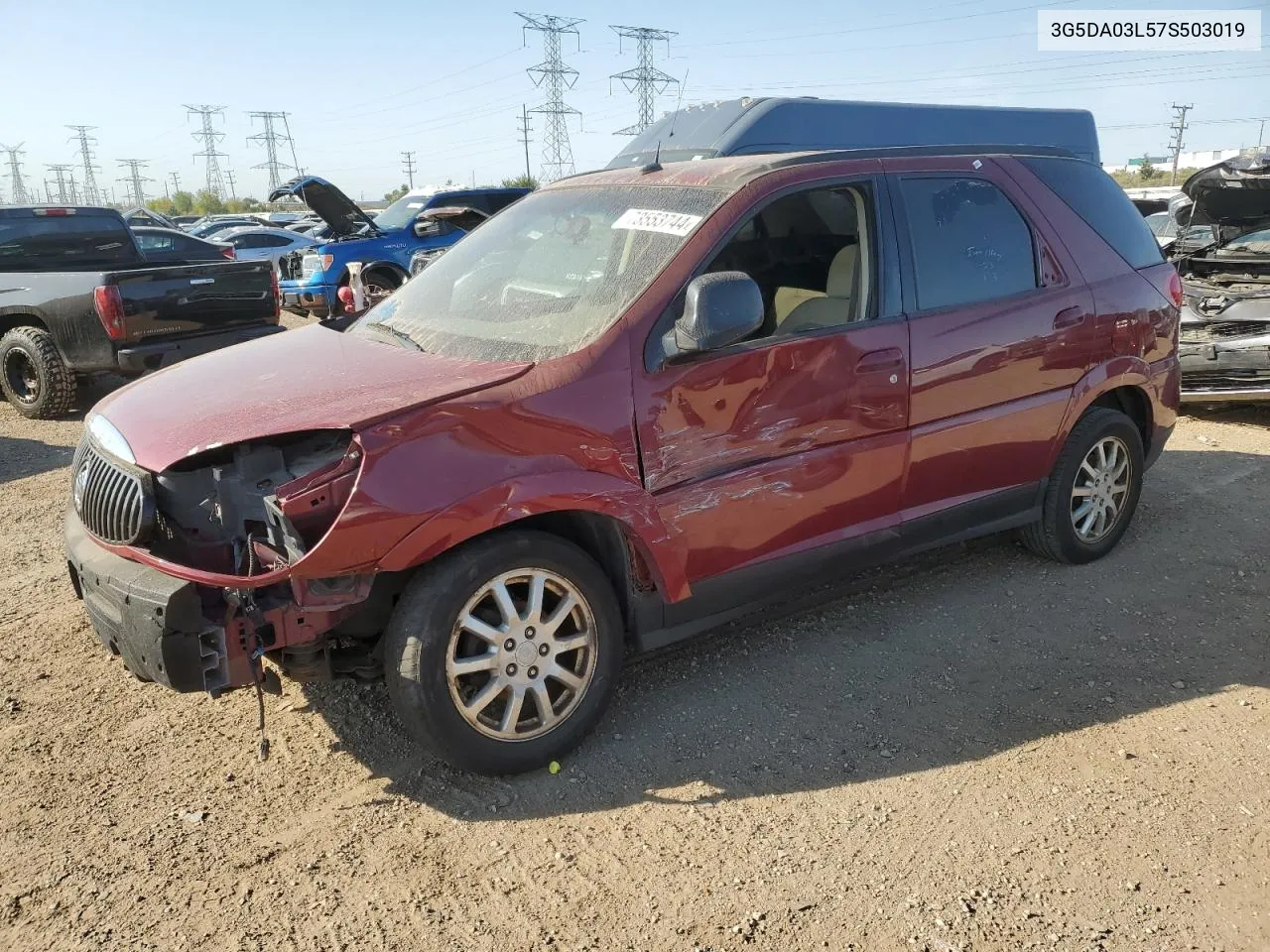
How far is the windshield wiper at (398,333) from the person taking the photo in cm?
348

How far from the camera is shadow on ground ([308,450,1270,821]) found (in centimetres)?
312

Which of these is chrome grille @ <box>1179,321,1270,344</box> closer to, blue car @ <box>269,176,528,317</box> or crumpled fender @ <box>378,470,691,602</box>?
crumpled fender @ <box>378,470,691,602</box>

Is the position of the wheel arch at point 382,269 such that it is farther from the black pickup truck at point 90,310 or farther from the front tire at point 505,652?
the front tire at point 505,652

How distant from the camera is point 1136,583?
14.9ft

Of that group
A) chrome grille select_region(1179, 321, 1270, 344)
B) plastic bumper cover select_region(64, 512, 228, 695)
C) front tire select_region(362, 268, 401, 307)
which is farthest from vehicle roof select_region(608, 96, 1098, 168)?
plastic bumper cover select_region(64, 512, 228, 695)

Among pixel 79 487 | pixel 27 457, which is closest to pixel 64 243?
pixel 27 457

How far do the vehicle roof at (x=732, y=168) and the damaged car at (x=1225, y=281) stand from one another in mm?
4288

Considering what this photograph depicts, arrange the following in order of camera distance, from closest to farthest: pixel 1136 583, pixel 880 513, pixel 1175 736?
pixel 1175 736
pixel 880 513
pixel 1136 583

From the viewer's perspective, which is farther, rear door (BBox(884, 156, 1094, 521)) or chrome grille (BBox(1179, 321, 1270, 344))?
chrome grille (BBox(1179, 321, 1270, 344))

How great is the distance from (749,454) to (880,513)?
787 mm

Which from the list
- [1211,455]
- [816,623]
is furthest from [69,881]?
[1211,455]

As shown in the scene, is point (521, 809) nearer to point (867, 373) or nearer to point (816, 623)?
point (816, 623)

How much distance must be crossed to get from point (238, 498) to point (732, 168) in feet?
6.93

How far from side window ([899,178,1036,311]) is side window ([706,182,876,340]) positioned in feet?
0.74
